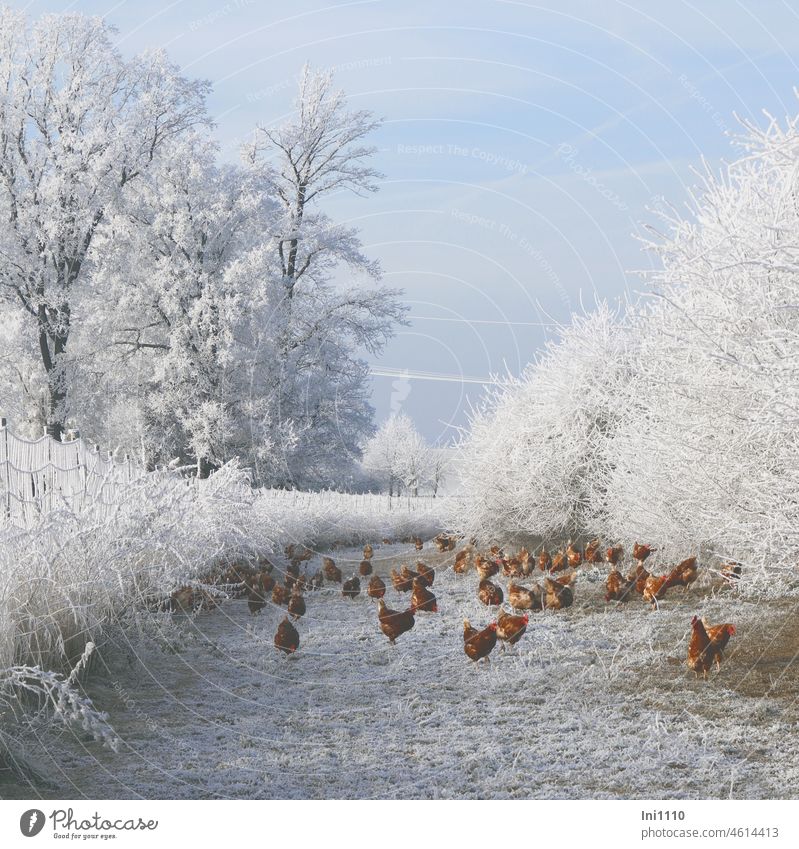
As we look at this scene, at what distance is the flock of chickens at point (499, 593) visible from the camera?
4516mm

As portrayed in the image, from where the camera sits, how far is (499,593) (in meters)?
5.78

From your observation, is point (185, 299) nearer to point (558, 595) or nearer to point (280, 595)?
point (280, 595)

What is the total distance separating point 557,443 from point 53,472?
4.54 meters

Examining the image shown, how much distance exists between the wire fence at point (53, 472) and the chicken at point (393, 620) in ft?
5.91

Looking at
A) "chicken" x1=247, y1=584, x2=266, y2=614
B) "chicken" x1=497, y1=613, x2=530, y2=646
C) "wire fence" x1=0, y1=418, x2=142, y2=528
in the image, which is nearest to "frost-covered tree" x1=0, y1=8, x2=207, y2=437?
"wire fence" x1=0, y1=418, x2=142, y2=528

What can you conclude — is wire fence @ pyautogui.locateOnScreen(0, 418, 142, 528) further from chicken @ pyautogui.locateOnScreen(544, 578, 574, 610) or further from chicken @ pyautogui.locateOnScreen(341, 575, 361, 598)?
chicken @ pyautogui.locateOnScreen(544, 578, 574, 610)

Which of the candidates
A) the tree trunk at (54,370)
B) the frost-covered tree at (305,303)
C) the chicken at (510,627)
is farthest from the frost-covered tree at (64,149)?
the chicken at (510,627)

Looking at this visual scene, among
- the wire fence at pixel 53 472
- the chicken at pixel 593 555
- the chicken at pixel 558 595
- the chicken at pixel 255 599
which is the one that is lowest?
the chicken at pixel 255 599

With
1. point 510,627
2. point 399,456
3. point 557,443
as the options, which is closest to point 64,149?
point 557,443

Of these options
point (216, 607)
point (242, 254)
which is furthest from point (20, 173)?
→ point (216, 607)

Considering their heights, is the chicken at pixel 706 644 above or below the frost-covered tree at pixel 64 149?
below

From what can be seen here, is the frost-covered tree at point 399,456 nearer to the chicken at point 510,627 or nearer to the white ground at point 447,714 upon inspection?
the white ground at point 447,714

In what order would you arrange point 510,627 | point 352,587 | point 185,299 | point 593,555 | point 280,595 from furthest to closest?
point 185,299
point 593,555
point 352,587
point 280,595
point 510,627

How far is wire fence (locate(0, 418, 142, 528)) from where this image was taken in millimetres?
5949
